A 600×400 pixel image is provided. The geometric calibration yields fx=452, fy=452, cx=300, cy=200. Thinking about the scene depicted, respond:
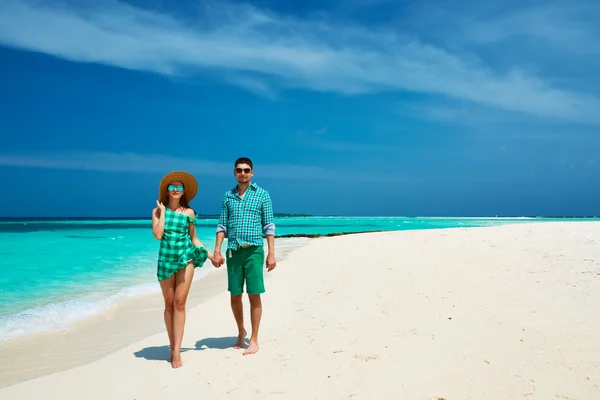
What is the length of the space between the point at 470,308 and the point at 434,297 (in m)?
0.77

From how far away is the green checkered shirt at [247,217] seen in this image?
479cm

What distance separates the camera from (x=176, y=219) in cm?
456

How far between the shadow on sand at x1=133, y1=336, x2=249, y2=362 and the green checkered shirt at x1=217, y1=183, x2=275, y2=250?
1.22 metres

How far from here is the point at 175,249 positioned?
14.7 feet

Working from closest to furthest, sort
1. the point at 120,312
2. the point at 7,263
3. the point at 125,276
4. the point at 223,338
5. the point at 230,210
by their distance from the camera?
the point at 230,210 < the point at 223,338 < the point at 120,312 < the point at 125,276 < the point at 7,263

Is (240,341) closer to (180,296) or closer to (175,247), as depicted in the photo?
(180,296)

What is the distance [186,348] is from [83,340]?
1888 mm

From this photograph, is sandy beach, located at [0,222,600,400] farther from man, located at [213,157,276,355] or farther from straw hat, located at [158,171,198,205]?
straw hat, located at [158,171,198,205]

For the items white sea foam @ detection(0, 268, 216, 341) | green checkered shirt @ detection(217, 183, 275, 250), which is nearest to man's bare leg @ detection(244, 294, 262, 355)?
green checkered shirt @ detection(217, 183, 275, 250)

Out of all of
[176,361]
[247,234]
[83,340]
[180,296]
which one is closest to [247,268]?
[247,234]

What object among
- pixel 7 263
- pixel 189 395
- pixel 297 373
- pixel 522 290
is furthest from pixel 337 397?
pixel 7 263

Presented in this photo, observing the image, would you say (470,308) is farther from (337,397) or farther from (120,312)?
(120,312)

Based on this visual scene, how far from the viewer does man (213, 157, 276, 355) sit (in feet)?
15.7

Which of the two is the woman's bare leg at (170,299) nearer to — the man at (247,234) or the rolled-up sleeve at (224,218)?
the man at (247,234)
